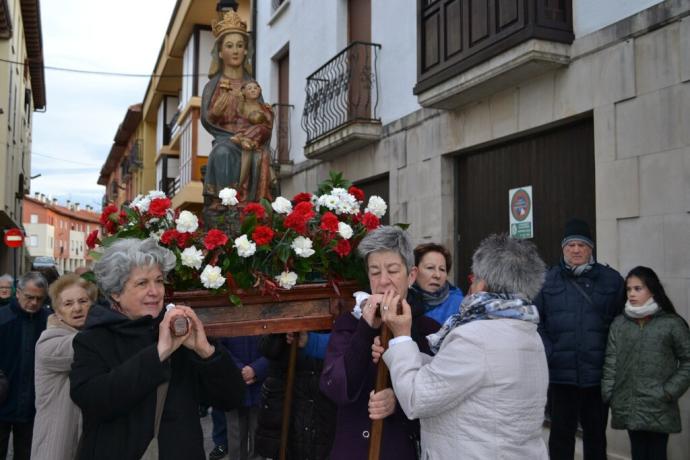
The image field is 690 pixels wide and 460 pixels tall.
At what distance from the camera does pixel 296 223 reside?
10.0ft

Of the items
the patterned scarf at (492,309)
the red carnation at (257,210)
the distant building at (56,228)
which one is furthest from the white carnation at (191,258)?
the distant building at (56,228)

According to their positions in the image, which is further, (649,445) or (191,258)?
(649,445)

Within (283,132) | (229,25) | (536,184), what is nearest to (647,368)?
(536,184)

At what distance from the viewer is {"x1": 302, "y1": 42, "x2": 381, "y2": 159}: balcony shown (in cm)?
991

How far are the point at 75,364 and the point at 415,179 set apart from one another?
7.11 meters

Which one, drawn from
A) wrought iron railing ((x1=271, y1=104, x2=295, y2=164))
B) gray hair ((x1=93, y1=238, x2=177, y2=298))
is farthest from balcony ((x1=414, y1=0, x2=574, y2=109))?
wrought iron railing ((x1=271, y1=104, x2=295, y2=164))

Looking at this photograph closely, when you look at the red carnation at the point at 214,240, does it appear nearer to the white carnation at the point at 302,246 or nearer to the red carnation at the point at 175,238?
the red carnation at the point at 175,238

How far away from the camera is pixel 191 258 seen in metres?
2.84

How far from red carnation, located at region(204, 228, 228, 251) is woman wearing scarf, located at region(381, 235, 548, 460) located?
88 cm

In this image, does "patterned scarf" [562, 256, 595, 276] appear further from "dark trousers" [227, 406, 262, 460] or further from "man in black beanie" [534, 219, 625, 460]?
"dark trousers" [227, 406, 262, 460]

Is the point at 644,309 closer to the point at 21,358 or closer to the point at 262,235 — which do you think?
the point at 262,235

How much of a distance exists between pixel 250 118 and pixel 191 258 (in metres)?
3.35

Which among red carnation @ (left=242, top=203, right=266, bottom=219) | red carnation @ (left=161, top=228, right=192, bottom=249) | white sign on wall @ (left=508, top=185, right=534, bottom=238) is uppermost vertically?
white sign on wall @ (left=508, top=185, right=534, bottom=238)

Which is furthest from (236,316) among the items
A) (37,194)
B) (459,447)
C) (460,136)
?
(37,194)
